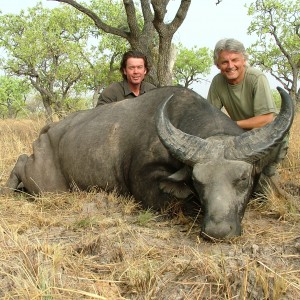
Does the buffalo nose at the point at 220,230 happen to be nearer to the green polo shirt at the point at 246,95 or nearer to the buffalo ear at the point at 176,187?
the buffalo ear at the point at 176,187

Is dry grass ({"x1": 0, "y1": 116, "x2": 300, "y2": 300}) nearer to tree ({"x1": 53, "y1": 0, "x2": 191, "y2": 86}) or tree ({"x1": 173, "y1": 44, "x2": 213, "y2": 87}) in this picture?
tree ({"x1": 53, "y1": 0, "x2": 191, "y2": 86})

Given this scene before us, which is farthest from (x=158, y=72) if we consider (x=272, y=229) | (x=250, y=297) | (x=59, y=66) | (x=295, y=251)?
(x=59, y=66)

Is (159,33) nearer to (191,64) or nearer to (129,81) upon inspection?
(129,81)

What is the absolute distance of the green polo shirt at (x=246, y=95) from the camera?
16.4 ft

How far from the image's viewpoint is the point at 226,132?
3979 mm

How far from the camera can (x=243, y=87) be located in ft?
17.1

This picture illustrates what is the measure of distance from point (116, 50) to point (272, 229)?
28773mm

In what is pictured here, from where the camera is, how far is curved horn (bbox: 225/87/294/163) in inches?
136

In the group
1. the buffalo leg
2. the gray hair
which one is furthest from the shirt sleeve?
the buffalo leg

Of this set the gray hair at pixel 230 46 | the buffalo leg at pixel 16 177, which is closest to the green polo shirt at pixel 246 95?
the gray hair at pixel 230 46

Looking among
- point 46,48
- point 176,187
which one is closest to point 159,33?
point 176,187

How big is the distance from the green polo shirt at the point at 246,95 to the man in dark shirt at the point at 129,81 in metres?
1.22

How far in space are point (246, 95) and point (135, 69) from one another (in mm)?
1798

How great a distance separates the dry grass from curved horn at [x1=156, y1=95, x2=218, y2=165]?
61 centimetres
